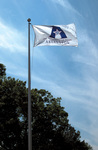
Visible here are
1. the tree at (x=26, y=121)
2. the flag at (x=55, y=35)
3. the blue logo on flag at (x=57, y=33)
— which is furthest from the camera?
the tree at (x=26, y=121)

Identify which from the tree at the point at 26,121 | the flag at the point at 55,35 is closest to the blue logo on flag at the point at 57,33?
the flag at the point at 55,35

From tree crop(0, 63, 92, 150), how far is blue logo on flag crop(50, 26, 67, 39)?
1521 cm

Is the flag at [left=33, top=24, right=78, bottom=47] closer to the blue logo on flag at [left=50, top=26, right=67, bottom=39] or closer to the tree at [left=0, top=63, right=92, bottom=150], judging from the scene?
the blue logo on flag at [left=50, top=26, right=67, bottom=39]

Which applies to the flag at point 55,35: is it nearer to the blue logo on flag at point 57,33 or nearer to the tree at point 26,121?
the blue logo on flag at point 57,33

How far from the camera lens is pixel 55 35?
52.1 feet

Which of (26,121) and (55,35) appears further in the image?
(26,121)

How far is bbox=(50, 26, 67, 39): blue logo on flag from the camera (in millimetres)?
15857

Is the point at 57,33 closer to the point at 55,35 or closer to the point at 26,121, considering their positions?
the point at 55,35

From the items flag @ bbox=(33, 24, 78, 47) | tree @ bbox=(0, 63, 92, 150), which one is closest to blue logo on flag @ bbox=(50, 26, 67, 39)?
flag @ bbox=(33, 24, 78, 47)

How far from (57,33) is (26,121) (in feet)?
60.0

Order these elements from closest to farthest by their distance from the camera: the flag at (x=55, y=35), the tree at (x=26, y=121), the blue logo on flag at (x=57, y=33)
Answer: the flag at (x=55, y=35) < the blue logo on flag at (x=57, y=33) < the tree at (x=26, y=121)

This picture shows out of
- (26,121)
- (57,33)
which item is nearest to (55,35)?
(57,33)

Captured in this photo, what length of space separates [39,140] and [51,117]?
405 cm

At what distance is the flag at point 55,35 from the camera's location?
50.8 feet
